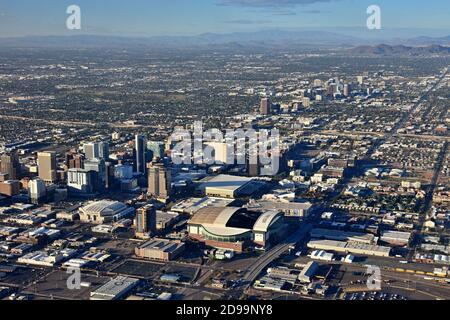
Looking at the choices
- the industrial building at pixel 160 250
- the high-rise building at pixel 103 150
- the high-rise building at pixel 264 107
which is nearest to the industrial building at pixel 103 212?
the industrial building at pixel 160 250

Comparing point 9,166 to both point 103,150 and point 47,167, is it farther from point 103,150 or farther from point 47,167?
point 103,150

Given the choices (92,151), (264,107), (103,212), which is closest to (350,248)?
(103,212)

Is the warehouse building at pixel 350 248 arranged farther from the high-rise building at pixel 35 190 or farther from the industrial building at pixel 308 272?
the high-rise building at pixel 35 190

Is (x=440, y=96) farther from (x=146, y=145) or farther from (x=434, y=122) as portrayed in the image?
(x=146, y=145)

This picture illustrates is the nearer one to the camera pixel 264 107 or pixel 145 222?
pixel 145 222

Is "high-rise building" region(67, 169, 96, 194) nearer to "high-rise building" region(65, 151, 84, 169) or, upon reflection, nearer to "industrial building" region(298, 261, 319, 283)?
"high-rise building" region(65, 151, 84, 169)
